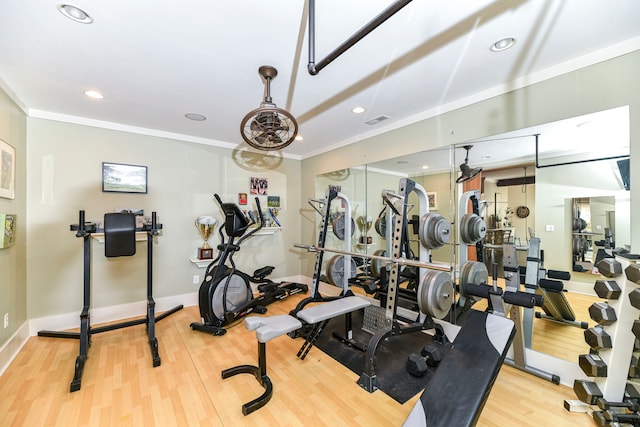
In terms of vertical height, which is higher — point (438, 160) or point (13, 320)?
point (438, 160)

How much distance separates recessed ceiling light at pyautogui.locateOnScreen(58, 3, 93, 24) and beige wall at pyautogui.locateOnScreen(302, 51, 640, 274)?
3.02 meters

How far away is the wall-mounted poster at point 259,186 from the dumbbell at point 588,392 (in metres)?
4.31

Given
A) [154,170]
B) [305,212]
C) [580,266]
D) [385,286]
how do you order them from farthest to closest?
[305,212] → [154,170] → [385,286] → [580,266]

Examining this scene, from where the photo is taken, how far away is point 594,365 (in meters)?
1.76

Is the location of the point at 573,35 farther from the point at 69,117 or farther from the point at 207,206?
the point at 69,117

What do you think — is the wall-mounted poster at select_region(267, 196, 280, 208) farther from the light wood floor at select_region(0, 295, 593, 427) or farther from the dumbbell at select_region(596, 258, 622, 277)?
the dumbbell at select_region(596, 258, 622, 277)

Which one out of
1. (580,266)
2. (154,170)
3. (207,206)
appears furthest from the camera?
(207,206)

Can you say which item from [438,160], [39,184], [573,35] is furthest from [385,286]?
[39,184]

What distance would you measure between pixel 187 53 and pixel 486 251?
3411 mm

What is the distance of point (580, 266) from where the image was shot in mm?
2160

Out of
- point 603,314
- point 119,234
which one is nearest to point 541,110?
point 603,314

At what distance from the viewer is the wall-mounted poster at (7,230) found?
233cm

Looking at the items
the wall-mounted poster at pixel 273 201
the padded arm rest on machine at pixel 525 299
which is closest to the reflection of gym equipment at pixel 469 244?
the padded arm rest on machine at pixel 525 299

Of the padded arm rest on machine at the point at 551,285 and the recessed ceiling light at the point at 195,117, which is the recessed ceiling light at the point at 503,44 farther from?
Result: the recessed ceiling light at the point at 195,117
